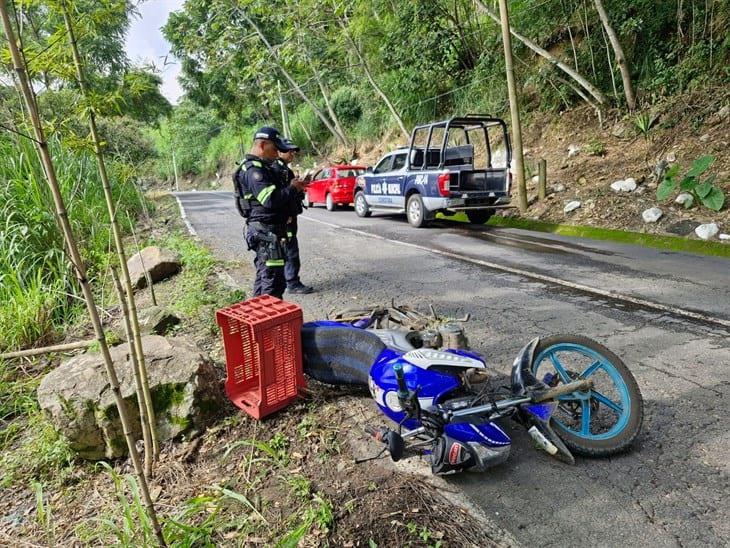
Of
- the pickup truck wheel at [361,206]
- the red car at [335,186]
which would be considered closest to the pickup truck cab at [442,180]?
the pickup truck wheel at [361,206]

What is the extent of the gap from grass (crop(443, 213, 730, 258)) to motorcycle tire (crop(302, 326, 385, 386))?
6.38 metres

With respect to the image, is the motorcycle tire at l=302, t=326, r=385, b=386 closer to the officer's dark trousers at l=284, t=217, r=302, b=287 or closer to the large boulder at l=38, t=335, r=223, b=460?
the large boulder at l=38, t=335, r=223, b=460

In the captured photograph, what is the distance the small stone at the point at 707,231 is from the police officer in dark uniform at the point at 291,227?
6.07m

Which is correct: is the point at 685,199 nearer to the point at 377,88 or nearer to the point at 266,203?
the point at 266,203

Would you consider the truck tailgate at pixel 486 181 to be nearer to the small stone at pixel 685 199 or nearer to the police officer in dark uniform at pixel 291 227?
the small stone at pixel 685 199

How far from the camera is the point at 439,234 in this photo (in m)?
9.34

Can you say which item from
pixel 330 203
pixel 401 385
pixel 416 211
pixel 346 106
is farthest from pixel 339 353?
Result: pixel 346 106

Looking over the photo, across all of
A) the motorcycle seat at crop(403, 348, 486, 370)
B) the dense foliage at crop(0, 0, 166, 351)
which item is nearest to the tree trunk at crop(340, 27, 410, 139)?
the dense foliage at crop(0, 0, 166, 351)

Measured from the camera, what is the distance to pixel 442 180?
9.41m

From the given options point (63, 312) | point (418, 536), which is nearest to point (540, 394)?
point (418, 536)

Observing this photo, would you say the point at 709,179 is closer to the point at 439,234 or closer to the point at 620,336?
the point at 439,234

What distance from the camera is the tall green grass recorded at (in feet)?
15.0

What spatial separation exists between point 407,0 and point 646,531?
1576 cm

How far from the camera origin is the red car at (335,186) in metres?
14.7
